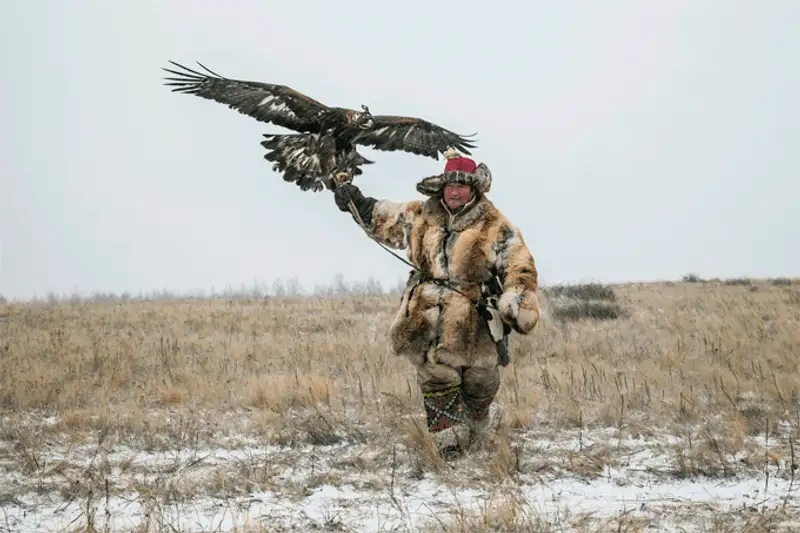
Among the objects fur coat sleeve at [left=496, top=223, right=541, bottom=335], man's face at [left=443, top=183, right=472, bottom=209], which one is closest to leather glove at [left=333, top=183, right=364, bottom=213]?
man's face at [left=443, top=183, right=472, bottom=209]

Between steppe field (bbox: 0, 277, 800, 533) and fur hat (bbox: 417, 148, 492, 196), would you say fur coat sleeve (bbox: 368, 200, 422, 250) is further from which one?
steppe field (bbox: 0, 277, 800, 533)

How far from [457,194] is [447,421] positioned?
4.64 ft

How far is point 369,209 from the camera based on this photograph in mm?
4875

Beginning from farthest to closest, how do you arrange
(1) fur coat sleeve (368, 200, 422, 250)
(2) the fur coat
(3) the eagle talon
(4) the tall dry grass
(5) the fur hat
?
(4) the tall dry grass
(3) the eagle talon
(1) fur coat sleeve (368, 200, 422, 250)
(5) the fur hat
(2) the fur coat

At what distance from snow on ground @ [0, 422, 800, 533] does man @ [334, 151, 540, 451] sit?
36cm

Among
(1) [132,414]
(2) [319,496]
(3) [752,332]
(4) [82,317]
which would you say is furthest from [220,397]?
(4) [82,317]

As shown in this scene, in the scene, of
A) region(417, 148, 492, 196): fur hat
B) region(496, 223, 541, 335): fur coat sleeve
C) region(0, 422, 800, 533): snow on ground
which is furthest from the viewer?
region(417, 148, 492, 196): fur hat

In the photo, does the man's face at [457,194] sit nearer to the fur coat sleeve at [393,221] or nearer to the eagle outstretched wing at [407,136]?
the fur coat sleeve at [393,221]

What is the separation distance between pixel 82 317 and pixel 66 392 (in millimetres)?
6872

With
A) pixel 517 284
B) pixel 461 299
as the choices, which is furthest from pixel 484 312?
pixel 517 284

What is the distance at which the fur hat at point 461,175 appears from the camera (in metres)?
4.48

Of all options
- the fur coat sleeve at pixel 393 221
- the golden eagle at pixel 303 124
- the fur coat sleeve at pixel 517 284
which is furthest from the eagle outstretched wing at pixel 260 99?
the fur coat sleeve at pixel 517 284

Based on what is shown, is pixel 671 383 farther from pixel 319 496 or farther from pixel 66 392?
pixel 66 392

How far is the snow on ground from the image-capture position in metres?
3.28
